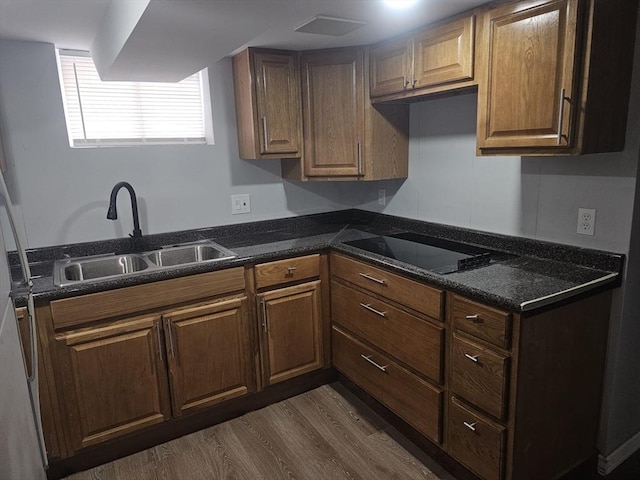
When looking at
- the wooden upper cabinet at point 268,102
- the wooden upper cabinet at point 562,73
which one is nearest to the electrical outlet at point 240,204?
the wooden upper cabinet at point 268,102

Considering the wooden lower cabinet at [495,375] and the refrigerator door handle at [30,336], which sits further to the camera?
the wooden lower cabinet at [495,375]

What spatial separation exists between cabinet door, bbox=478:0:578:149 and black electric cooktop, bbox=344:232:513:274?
517 millimetres

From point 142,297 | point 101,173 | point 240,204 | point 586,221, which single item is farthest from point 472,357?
point 101,173

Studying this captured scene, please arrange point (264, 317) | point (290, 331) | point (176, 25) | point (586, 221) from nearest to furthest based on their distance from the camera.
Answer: point (176, 25) < point (586, 221) < point (264, 317) < point (290, 331)

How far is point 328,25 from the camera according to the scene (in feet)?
6.33

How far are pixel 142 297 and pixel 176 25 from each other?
1.14 m

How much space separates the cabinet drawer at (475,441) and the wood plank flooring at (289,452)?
0.73 feet

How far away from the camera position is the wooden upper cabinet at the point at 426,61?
1.88 metres

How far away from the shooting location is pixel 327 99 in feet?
8.25

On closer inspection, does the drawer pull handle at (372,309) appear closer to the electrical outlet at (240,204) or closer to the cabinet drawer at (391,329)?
the cabinet drawer at (391,329)

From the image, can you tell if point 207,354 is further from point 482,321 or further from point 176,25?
point 176,25

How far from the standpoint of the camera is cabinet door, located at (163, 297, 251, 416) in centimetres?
209

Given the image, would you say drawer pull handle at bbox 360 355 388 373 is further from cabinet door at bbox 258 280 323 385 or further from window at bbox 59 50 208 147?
window at bbox 59 50 208 147

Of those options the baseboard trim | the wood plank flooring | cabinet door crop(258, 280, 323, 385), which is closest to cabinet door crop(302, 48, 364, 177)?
cabinet door crop(258, 280, 323, 385)
